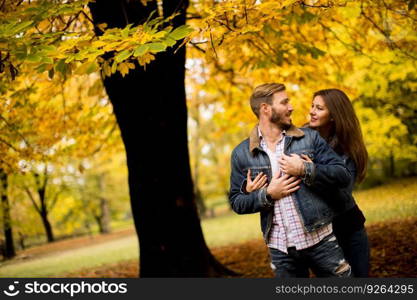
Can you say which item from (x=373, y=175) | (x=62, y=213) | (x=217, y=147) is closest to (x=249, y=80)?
(x=373, y=175)

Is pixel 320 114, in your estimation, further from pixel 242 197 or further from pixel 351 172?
pixel 242 197

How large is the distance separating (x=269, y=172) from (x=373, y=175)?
5.95 metres

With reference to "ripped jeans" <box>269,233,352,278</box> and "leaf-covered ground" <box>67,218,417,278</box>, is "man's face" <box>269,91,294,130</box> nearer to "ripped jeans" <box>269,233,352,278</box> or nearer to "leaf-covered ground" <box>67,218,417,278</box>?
"ripped jeans" <box>269,233,352,278</box>

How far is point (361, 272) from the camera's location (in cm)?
300

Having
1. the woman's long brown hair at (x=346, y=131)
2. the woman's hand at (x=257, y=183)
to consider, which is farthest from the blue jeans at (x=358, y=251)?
the woman's hand at (x=257, y=183)

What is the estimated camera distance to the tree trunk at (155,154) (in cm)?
493

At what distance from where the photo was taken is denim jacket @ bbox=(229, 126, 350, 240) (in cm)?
256

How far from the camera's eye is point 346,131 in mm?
3059

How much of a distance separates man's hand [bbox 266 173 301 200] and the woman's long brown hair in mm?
701

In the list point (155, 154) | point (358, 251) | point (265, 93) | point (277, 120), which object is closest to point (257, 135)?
point (277, 120)

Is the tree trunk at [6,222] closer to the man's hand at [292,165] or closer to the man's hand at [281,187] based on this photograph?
the man's hand at [281,187]

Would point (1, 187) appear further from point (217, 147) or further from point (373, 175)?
point (217, 147)

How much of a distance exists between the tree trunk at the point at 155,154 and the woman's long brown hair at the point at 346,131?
2444 mm

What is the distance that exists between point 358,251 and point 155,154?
2.83m
